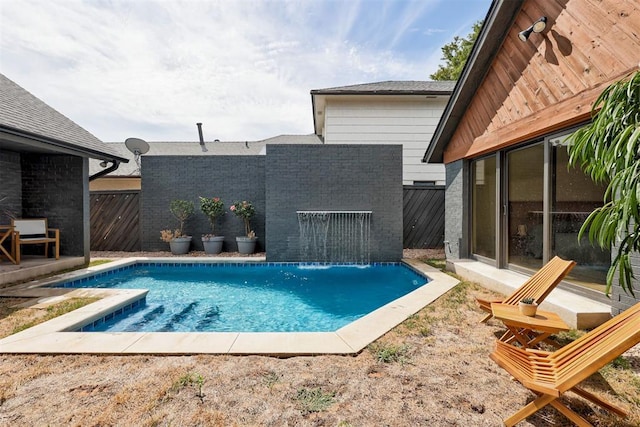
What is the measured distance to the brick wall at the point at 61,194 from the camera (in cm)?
737

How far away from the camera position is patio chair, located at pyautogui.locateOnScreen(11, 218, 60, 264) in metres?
6.42

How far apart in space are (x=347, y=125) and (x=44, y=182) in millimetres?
9142

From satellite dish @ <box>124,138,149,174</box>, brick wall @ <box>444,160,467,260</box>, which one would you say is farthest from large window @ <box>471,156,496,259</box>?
satellite dish @ <box>124,138,149,174</box>

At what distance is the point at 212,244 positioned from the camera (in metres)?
9.41

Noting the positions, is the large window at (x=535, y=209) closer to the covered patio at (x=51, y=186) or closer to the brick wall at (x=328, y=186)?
the brick wall at (x=328, y=186)

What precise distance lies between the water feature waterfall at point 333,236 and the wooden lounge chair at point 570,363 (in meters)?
6.41

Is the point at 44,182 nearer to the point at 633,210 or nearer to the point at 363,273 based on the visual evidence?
the point at 363,273

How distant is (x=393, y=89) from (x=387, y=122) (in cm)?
Answer: 118

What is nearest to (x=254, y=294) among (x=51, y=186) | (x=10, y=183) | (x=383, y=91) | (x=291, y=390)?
(x=291, y=390)

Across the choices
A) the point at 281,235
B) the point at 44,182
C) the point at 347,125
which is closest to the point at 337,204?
the point at 281,235

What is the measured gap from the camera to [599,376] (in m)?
2.47

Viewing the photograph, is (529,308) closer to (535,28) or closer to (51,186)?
(535,28)

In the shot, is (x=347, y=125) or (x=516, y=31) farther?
(x=347, y=125)

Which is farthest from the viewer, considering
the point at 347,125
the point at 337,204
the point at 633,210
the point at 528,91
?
the point at 347,125
